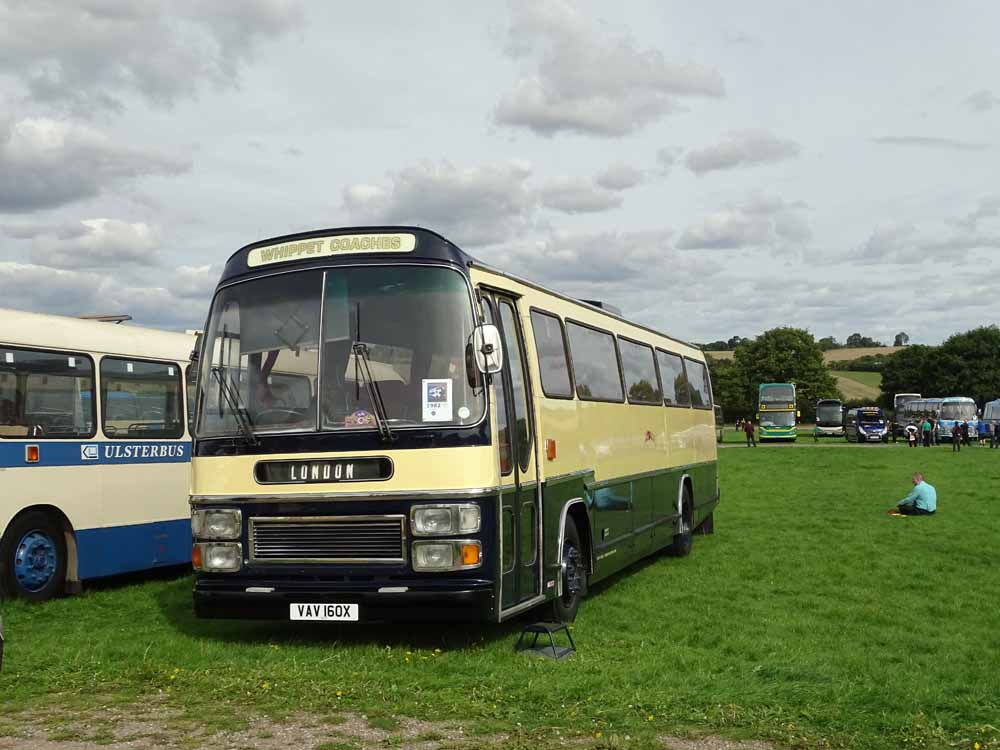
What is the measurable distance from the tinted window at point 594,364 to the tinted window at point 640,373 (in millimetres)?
494

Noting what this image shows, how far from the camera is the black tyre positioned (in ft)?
55.6

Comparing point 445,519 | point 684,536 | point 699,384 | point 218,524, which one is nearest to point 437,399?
point 445,519

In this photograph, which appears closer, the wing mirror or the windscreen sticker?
the wing mirror

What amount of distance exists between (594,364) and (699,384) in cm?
765

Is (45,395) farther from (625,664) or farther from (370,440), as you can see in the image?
(625,664)

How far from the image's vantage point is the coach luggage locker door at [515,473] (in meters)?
9.50

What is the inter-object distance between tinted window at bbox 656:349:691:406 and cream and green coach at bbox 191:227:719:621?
660 cm

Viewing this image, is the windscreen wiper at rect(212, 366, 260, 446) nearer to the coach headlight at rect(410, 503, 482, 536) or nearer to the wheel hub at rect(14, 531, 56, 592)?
the coach headlight at rect(410, 503, 482, 536)

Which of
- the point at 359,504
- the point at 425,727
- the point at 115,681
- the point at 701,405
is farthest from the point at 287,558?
the point at 701,405

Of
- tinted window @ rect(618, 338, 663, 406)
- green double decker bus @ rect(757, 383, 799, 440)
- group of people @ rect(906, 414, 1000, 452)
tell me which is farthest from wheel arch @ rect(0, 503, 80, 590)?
green double decker bus @ rect(757, 383, 799, 440)

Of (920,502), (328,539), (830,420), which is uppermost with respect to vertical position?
(830,420)

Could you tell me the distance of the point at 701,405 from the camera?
19953mm

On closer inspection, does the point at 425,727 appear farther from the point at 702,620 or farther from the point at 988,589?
the point at 988,589

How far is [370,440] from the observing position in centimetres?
918
